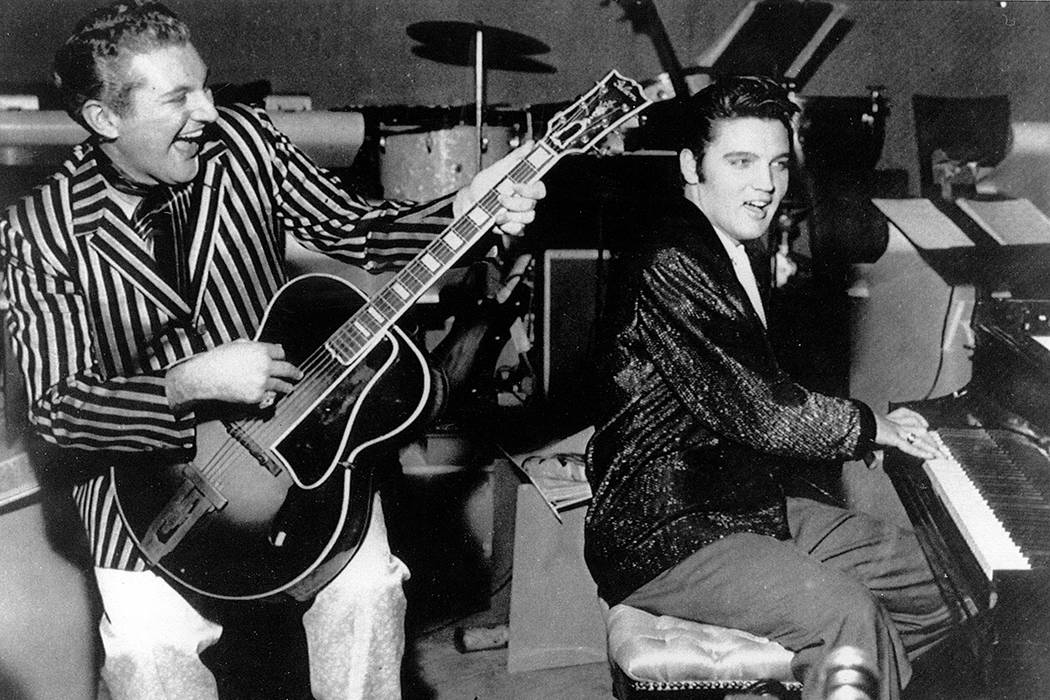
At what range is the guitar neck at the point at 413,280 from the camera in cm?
200

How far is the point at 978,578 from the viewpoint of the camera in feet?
5.34

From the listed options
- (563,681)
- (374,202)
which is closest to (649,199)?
(374,202)

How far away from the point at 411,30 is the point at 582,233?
100 cm

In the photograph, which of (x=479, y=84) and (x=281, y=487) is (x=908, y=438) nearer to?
(x=281, y=487)

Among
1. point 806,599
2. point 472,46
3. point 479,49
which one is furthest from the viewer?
point 472,46

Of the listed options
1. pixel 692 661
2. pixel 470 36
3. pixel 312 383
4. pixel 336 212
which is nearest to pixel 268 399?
pixel 312 383

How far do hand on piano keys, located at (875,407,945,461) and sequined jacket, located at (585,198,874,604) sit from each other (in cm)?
4

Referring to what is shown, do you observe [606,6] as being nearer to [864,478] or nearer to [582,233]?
[582,233]

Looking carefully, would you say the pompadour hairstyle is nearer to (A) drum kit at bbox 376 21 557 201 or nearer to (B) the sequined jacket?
(B) the sequined jacket

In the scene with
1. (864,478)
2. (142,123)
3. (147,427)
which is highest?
(142,123)

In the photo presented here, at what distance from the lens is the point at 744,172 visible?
6.64 ft

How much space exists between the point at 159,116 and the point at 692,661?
1.62 metres

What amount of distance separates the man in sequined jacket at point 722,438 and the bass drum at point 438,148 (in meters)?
1.08

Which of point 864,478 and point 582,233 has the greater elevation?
point 582,233
